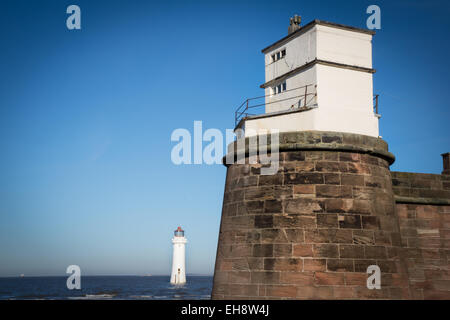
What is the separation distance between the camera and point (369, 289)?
388 inches

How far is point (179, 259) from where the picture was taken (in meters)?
62.5

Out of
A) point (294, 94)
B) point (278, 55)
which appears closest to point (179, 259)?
point (278, 55)

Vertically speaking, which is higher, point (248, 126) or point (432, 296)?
point (248, 126)

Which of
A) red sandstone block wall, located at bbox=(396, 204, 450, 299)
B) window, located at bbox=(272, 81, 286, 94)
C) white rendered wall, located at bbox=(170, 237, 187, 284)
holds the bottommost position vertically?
white rendered wall, located at bbox=(170, 237, 187, 284)

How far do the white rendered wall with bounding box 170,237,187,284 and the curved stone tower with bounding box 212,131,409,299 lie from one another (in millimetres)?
50677

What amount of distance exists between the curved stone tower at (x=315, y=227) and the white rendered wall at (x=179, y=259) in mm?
50677

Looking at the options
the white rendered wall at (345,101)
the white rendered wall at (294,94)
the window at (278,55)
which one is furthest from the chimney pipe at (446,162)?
the window at (278,55)

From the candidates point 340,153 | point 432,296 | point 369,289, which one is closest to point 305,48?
point 340,153

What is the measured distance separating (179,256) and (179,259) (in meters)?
0.44

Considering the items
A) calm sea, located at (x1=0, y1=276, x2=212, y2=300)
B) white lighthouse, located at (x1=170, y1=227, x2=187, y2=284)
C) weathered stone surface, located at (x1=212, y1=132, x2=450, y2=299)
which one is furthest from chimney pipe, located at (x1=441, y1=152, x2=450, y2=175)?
white lighthouse, located at (x1=170, y1=227, x2=187, y2=284)

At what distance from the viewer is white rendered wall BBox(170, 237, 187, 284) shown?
60966 mm

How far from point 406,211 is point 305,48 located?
5640 millimetres

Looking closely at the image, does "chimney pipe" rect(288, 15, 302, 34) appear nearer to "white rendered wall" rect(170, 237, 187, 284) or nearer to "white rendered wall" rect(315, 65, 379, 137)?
"white rendered wall" rect(315, 65, 379, 137)
